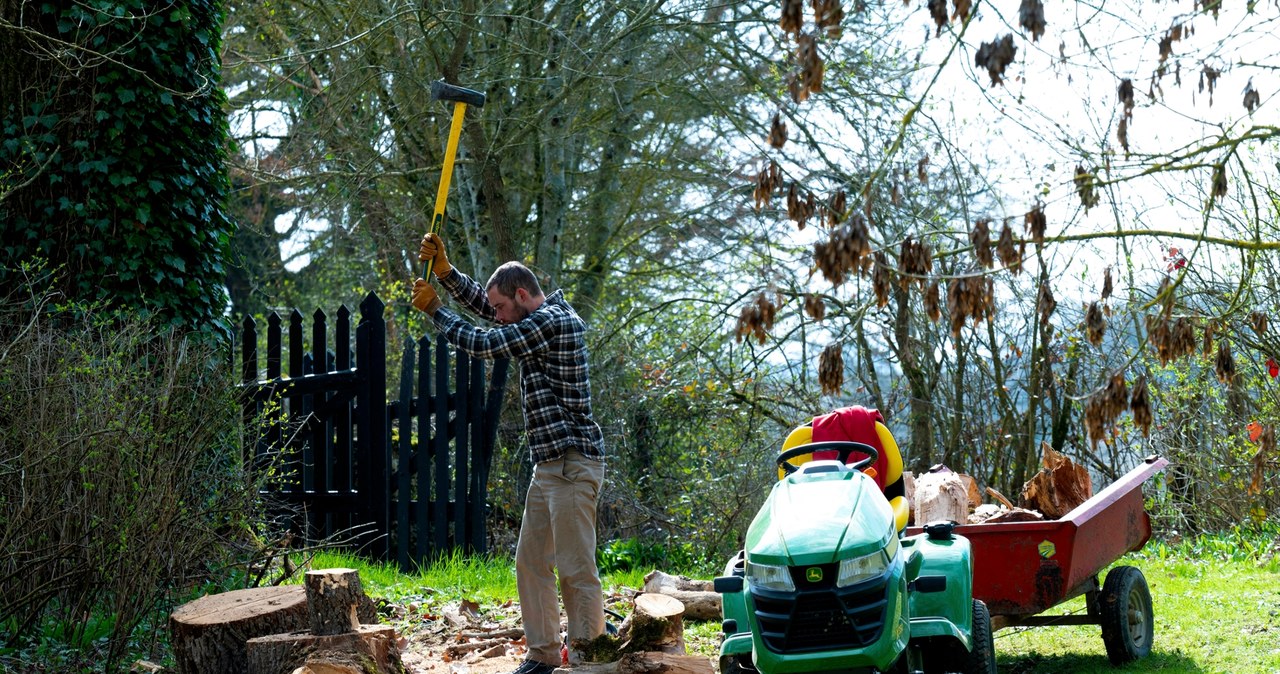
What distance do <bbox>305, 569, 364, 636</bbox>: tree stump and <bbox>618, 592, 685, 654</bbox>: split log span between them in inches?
47.4

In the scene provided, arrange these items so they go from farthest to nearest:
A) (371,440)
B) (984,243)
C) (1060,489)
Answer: (371,440), (1060,489), (984,243)

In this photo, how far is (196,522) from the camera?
18.7 ft

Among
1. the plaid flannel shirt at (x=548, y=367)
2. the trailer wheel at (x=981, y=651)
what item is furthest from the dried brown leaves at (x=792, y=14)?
the trailer wheel at (x=981, y=651)

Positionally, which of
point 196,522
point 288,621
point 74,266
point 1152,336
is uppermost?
point 74,266

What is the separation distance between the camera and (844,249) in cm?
465

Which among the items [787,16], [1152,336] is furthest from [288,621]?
[1152,336]

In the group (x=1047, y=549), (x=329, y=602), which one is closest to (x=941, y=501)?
(x=1047, y=549)

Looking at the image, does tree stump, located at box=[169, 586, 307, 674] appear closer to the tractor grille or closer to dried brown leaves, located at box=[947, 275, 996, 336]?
the tractor grille

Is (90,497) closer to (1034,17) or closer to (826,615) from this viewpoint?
(826,615)

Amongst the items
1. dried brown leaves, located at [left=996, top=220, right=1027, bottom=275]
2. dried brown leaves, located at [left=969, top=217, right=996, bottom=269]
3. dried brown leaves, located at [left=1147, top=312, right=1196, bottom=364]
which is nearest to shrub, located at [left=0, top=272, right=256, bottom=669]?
dried brown leaves, located at [left=969, top=217, right=996, bottom=269]

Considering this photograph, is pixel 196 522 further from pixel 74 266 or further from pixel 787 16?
pixel 787 16

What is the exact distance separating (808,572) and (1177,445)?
28.3ft

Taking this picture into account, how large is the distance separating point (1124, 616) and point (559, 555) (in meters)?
2.79

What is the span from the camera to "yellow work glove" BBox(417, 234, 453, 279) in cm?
575
